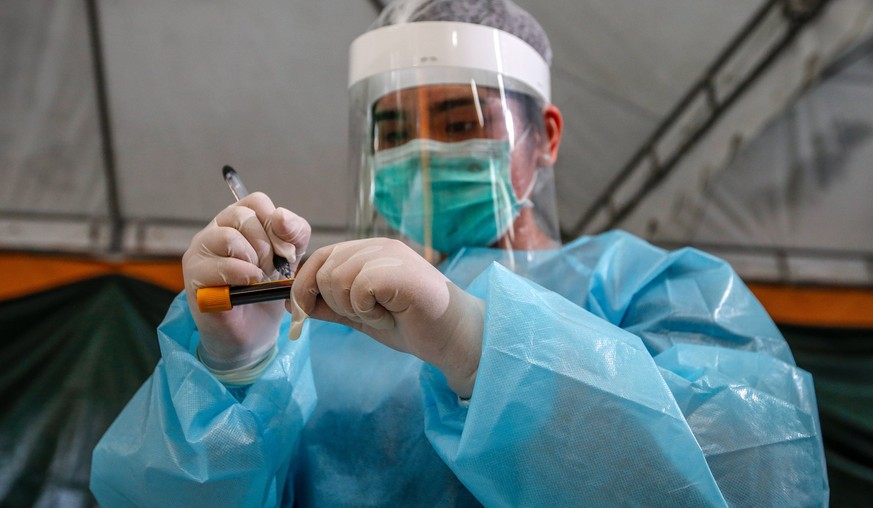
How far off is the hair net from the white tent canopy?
3.31 feet

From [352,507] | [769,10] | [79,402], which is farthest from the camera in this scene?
[79,402]

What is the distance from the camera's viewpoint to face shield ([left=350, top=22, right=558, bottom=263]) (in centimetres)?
88

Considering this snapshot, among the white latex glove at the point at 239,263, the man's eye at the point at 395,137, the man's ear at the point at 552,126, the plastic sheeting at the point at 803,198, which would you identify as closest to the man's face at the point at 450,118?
the man's eye at the point at 395,137

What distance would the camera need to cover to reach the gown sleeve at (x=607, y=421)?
530 mm

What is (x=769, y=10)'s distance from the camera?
1.89 metres

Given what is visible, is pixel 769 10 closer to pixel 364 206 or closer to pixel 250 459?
pixel 364 206

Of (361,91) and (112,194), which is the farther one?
(112,194)

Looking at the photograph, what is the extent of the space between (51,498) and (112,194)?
1.00m

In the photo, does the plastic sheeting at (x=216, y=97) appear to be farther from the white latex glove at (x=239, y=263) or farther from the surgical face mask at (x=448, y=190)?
the white latex glove at (x=239, y=263)

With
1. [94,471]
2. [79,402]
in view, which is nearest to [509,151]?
[94,471]

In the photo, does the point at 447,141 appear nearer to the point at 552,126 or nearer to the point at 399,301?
the point at 552,126

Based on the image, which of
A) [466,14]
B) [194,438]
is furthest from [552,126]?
[194,438]

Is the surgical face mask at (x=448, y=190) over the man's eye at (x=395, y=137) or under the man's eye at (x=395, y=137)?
under

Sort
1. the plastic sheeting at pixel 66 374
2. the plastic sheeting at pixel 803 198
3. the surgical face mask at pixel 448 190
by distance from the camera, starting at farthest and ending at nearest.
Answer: the plastic sheeting at pixel 803 198
the plastic sheeting at pixel 66 374
the surgical face mask at pixel 448 190
